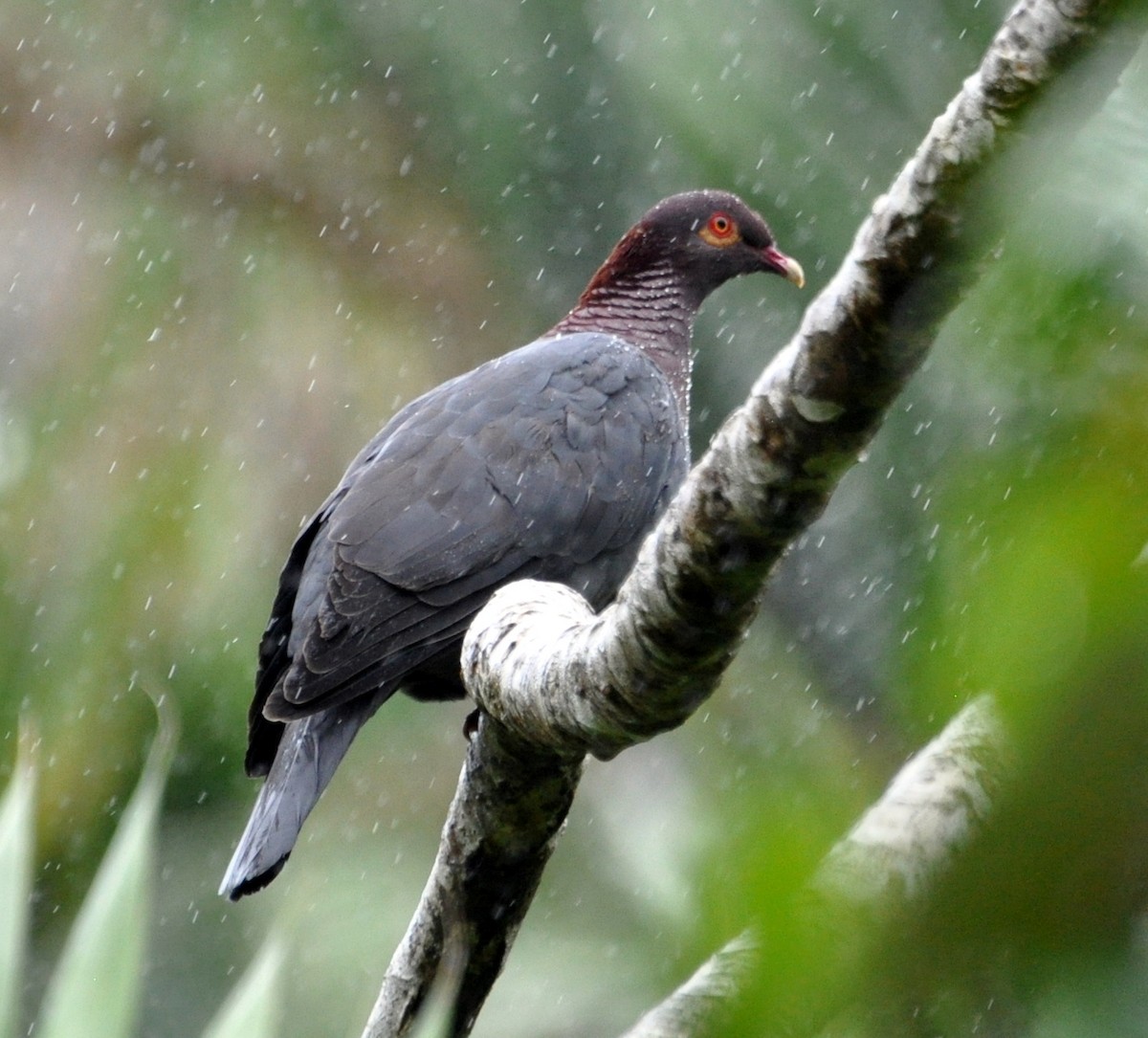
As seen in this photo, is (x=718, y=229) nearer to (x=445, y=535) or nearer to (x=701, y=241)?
(x=701, y=241)

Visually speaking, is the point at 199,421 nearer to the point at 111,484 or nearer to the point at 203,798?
the point at 111,484

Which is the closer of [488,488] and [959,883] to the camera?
[959,883]

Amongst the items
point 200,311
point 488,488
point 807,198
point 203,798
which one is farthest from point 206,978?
point 807,198

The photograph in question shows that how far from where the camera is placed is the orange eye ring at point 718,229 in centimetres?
438

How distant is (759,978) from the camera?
0.52 meters

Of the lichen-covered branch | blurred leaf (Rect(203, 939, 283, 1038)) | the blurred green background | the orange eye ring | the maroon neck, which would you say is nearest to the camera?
the blurred green background

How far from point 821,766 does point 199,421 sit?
4133 millimetres

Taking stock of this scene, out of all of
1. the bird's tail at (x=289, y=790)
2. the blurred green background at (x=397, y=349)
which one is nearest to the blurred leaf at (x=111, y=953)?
the blurred green background at (x=397, y=349)

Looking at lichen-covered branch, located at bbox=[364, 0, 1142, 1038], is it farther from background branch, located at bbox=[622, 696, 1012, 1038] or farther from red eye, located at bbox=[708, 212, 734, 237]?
red eye, located at bbox=[708, 212, 734, 237]

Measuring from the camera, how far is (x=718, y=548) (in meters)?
1.63

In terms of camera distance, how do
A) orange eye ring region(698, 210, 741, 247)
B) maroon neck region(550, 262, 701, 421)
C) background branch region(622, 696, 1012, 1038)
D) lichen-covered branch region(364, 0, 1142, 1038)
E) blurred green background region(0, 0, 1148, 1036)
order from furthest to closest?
1. orange eye ring region(698, 210, 741, 247)
2. maroon neck region(550, 262, 701, 421)
3. lichen-covered branch region(364, 0, 1142, 1038)
4. blurred green background region(0, 0, 1148, 1036)
5. background branch region(622, 696, 1012, 1038)

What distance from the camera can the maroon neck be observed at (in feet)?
13.7

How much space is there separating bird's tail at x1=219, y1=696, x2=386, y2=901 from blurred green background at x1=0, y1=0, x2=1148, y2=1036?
1.08 ft

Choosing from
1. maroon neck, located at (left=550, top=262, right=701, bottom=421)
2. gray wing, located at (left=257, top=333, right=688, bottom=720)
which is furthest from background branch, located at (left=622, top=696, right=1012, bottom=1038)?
maroon neck, located at (left=550, top=262, right=701, bottom=421)
